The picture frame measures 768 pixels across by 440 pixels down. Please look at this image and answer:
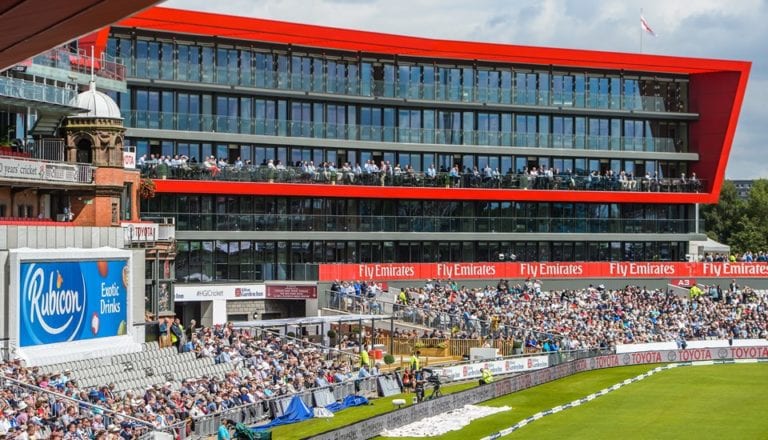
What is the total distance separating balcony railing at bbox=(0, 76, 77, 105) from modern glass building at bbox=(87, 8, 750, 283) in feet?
43.1

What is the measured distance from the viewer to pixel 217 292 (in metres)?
60.1

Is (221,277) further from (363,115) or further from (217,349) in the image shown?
(217,349)

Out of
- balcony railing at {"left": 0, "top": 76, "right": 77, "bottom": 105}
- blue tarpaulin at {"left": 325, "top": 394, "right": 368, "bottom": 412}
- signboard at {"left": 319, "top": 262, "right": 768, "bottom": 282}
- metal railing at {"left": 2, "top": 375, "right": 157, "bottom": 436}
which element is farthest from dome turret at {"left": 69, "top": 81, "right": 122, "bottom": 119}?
signboard at {"left": 319, "top": 262, "right": 768, "bottom": 282}

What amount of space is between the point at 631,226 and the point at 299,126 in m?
24.7

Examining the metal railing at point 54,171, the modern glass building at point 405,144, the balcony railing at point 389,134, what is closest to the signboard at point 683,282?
the modern glass building at point 405,144

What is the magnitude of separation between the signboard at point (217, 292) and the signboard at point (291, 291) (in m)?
0.49

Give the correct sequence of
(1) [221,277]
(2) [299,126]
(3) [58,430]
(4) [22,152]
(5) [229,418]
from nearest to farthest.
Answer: (3) [58,430]
(5) [229,418]
(4) [22,152]
(1) [221,277]
(2) [299,126]

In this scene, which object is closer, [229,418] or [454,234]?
[229,418]

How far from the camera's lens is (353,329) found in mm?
57344

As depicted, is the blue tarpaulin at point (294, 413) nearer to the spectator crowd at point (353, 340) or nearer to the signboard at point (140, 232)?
the spectator crowd at point (353, 340)

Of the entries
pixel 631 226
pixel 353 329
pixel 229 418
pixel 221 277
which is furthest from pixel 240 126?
pixel 229 418

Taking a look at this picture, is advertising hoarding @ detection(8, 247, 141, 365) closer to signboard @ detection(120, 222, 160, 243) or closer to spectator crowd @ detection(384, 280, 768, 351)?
signboard @ detection(120, 222, 160, 243)

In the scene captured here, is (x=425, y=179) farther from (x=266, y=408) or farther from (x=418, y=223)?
(x=266, y=408)

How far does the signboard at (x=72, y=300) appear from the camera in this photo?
113 feet
